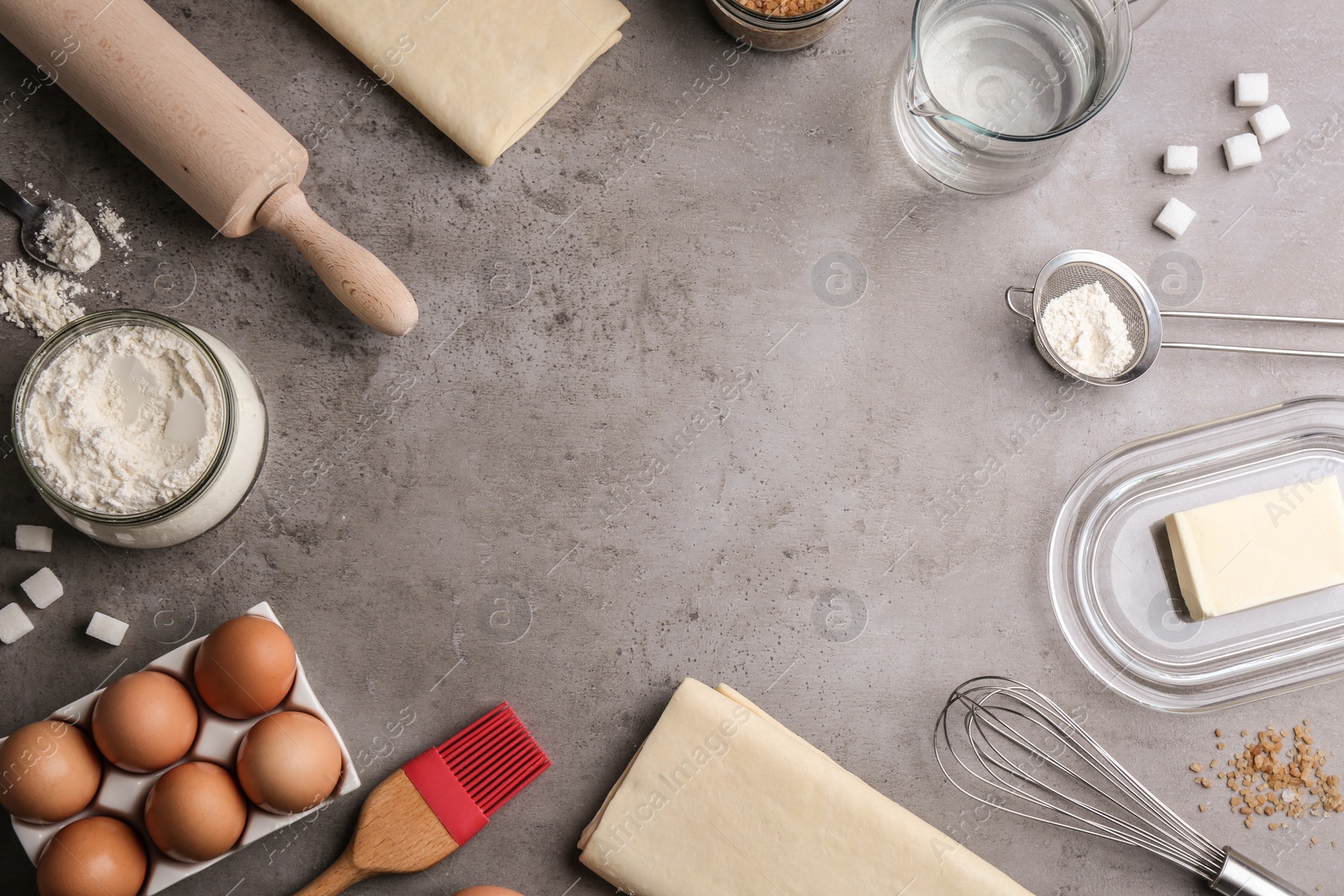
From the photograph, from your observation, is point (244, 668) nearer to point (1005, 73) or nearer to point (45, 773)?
point (45, 773)

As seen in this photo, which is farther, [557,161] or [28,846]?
[557,161]

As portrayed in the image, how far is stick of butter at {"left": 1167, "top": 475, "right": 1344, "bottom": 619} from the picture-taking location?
1.03m

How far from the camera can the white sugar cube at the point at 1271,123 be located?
3.58ft

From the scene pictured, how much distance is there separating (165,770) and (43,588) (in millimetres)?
282

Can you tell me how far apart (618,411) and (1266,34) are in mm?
996

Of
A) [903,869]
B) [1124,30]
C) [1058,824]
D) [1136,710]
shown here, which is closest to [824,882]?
[903,869]

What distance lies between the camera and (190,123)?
913mm

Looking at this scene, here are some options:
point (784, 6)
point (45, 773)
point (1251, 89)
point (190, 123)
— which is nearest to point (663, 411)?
point (784, 6)

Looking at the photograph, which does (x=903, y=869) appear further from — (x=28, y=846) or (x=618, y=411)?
(x=28, y=846)

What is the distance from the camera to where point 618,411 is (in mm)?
1033

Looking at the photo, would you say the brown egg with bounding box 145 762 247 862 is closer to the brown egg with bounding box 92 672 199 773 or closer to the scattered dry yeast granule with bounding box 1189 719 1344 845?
the brown egg with bounding box 92 672 199 773

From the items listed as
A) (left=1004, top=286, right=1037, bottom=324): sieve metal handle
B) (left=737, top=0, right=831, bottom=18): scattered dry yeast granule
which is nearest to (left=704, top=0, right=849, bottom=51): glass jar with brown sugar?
(left=737, top=0, right=831, bottom=18): scattered dry yeast granule

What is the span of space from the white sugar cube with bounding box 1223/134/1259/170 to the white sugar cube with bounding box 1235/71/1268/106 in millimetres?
47

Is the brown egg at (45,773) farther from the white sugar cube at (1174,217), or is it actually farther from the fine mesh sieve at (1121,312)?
the white sugar cube at (1174,217)
